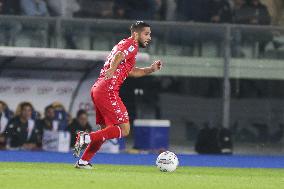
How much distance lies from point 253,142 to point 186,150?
157cm

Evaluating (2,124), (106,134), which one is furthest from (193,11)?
(106,134)

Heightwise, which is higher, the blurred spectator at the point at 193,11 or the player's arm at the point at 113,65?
the blurred spectator at the point at 193,11

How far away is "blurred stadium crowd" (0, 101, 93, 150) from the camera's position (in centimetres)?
2245

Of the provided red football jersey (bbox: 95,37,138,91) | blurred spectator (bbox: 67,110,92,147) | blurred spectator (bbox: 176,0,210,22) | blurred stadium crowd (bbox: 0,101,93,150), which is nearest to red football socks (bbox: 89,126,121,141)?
red football jersey (bbox: 95,37,138,91)

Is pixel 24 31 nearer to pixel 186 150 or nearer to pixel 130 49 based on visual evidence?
pixel 186 150

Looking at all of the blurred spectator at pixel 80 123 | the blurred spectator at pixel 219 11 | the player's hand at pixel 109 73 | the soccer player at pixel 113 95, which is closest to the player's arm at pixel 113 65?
the player's hand at pixel 109 73

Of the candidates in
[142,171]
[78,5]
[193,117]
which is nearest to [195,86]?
[193,117]

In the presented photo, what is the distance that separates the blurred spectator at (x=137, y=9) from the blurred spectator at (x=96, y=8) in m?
0.16

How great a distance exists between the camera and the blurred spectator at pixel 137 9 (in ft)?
79.3

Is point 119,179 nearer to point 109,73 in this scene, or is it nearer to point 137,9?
point 109,73

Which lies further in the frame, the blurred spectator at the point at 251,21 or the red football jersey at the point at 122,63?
the blurred spectator at the point at 251,21

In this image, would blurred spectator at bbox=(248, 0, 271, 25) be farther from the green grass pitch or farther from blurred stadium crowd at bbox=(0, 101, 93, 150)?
the green grass pitch

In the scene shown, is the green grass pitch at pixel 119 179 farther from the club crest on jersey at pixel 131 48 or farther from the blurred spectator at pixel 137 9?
the blurred spectator at pixel 137 9

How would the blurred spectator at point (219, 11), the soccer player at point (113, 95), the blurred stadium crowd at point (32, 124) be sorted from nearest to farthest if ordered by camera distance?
1. the soccer player at point (113, 95)
2. the blurred stadium crowd at point (32, 124)
3. the blurred spectator at point (219, 11)
